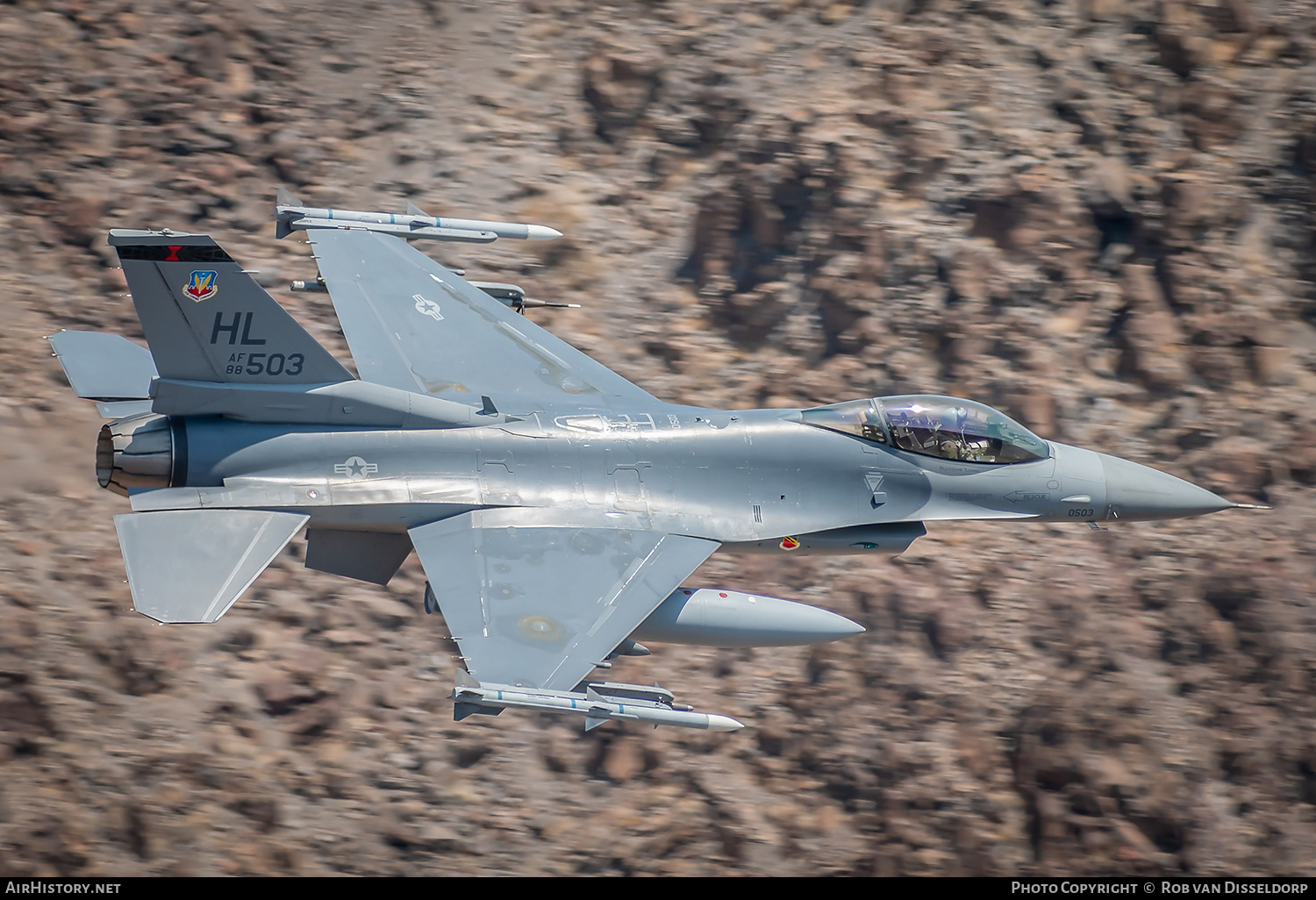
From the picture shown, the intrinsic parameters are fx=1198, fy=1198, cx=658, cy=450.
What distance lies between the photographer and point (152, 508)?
1287cm

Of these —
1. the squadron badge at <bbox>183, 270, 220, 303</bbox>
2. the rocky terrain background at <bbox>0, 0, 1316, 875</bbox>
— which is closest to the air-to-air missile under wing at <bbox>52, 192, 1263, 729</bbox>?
the squadron badge at <bbox>183, 270, 220, 303</bbox>

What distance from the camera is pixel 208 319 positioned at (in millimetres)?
13297

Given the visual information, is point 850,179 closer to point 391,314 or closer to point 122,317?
point 391,314

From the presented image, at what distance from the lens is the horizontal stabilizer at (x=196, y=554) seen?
39.9 feet

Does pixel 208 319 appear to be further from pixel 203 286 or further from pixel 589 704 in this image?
pixel 589 704

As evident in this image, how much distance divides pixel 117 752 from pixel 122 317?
22.4 feet

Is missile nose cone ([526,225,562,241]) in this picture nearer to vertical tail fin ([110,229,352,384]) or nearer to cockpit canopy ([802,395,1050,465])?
vertical tail fin ([110,229,352,384])

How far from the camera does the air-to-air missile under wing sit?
12.9m

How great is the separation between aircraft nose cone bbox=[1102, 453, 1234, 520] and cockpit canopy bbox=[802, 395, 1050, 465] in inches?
48.1

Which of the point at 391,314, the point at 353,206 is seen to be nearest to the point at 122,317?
the point at 353,206

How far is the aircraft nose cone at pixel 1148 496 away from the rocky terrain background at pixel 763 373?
3.33m

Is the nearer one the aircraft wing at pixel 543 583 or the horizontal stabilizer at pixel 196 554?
the horizontal stabilizer at pixel 196 554

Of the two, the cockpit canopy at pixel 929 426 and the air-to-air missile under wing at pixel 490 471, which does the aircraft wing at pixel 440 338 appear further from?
the cockpit canopy at pixel 929 426

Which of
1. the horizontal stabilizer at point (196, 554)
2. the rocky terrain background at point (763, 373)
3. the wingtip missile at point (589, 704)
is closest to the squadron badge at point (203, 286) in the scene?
the horizontal stabilizer at point (196, 554)
